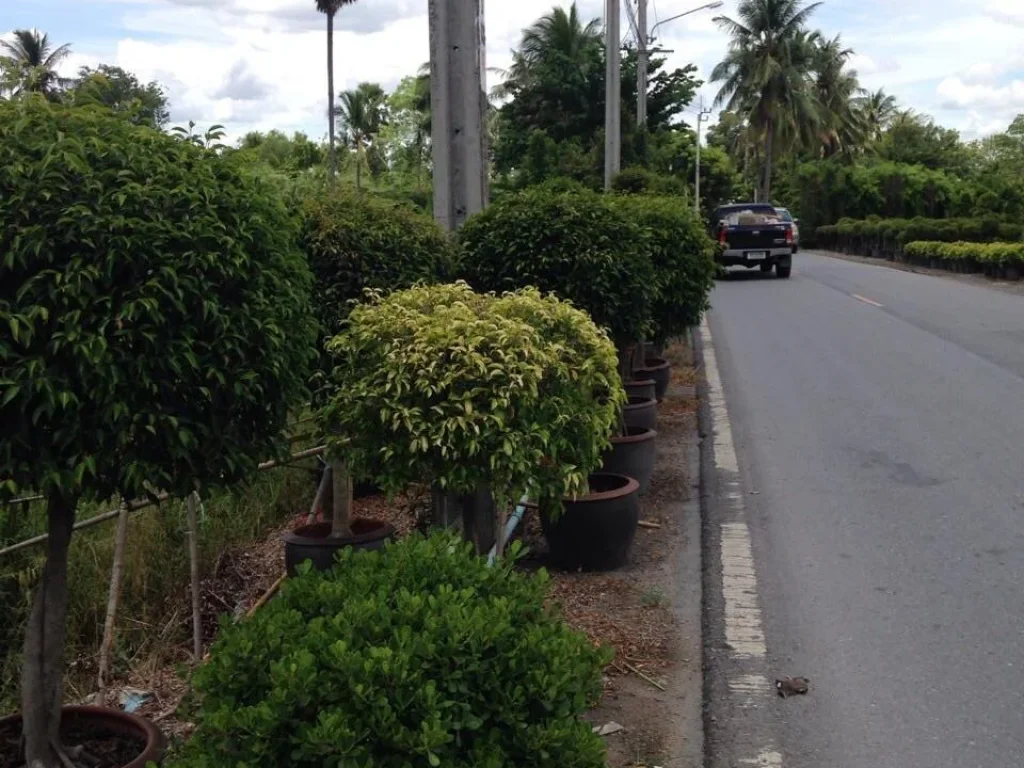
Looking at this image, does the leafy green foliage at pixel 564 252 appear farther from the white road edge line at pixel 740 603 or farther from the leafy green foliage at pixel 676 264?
the leafy green foliage at pixel 676 264

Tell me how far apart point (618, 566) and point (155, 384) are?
12.7ft

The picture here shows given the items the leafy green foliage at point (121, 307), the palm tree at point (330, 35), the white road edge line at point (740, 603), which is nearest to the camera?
the leafy green foliage at point (121, 307)

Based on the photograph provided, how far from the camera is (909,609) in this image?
582cm

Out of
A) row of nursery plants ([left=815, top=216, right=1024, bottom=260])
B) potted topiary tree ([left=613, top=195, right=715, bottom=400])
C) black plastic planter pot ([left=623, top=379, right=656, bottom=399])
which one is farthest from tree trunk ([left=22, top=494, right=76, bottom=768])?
row of nursery plants ([left=815, top=216, right=1024, bottom=260])

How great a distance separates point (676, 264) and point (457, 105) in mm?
4764

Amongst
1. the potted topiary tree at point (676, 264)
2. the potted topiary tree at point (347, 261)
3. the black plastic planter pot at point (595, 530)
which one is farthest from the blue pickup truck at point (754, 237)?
the potted topiary tree at point (347, 261)

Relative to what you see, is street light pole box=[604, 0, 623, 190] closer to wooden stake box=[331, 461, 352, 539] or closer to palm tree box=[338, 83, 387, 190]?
wooden stake box=[331, 461, 352, 539]

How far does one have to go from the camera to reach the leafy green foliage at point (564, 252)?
697 cm

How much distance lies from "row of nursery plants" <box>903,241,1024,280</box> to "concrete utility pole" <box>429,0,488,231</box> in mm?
24791

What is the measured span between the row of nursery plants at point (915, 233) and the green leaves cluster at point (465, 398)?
3482 centimetres

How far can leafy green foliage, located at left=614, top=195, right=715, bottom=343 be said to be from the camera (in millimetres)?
10477

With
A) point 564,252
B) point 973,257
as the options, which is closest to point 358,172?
point 564,252

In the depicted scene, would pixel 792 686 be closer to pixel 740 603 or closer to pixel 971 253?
pixel 740 603

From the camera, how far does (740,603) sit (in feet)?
19.5
